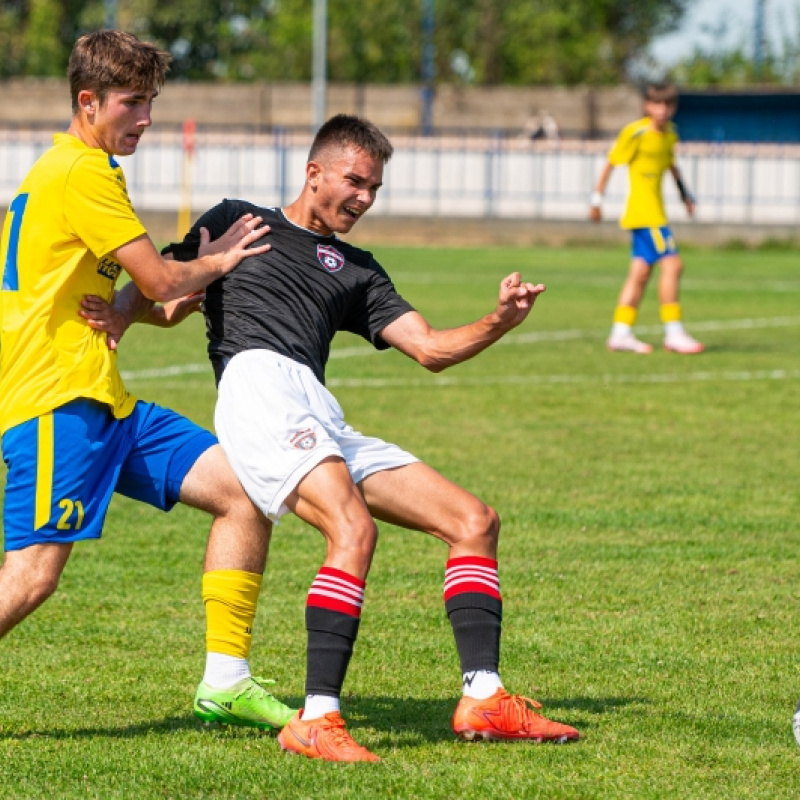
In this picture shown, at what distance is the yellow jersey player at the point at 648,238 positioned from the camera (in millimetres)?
15633

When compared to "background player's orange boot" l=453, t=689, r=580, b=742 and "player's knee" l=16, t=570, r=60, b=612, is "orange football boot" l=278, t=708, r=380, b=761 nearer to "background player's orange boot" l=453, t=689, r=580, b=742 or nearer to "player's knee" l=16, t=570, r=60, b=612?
"background player's orange boot" l=453, t=689, r=580, b=742

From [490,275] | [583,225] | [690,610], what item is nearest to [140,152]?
[583,225]

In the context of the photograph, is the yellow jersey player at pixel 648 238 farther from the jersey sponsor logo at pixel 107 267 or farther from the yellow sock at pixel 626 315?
the jersey sponsor logo at pixel 107 267

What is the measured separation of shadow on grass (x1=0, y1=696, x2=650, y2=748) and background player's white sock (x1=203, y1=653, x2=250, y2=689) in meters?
0.14

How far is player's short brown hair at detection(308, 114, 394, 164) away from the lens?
523 cm

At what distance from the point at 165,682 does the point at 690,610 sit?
2.21 m

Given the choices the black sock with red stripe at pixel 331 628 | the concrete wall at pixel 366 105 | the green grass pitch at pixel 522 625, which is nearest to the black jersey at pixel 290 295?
the black sock with red stripe at pixel 331 628

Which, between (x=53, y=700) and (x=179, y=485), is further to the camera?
(x=53, y=700)

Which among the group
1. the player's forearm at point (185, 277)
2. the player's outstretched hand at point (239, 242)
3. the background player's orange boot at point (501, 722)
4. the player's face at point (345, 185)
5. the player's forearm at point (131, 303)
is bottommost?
the background player's orange boot at point (501, 722)

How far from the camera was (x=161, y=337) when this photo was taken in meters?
17.0

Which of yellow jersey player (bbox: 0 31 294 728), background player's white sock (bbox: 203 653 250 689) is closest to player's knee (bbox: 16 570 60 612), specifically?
yellow jersey player (bbox: 0 31 294 728)

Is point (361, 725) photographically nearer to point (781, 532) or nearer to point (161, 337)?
point (781, 532)

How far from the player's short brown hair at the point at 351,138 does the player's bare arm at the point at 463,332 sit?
54 cm

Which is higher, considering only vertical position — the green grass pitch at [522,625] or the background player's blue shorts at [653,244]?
the background player's blue shorts at [653,244]
